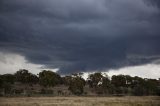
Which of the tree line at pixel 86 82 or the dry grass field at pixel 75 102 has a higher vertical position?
the tree line at pixel 86 82

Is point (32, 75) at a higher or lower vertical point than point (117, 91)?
higher

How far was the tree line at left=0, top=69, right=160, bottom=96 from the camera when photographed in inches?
5221

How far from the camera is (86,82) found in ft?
560

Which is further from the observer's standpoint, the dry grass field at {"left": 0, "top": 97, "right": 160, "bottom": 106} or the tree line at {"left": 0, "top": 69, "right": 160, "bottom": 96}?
the tree line at {"left": 0, "top": 69, "right": 160, "bottom": 96}

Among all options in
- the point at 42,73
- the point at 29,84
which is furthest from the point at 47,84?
the point at 29,84

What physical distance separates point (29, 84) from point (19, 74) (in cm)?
971

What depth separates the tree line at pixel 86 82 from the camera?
13262cm

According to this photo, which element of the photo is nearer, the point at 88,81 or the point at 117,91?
the point at 117,91

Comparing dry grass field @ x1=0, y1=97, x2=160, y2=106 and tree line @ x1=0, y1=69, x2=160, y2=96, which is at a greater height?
tree line @ x1=0, y1=69, x2=160, y2=96

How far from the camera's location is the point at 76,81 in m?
137

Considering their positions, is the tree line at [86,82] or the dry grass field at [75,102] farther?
the tree line at [86,82]

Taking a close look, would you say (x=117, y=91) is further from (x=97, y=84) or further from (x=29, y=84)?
(x=29, y=84)

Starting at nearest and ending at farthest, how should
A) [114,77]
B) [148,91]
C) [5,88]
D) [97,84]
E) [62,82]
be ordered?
[5,88] → [148,91] → [97,84] → [114,77] → [62,82]

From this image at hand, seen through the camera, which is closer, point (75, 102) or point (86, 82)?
point (75, 102)
